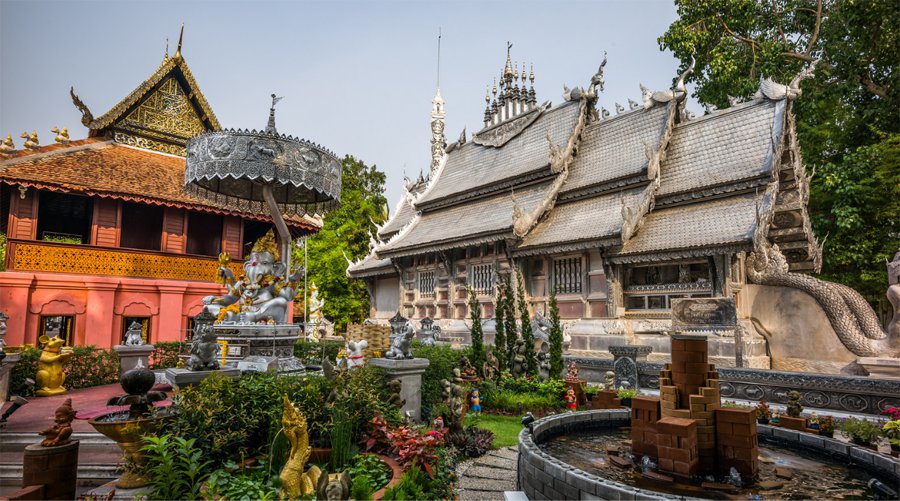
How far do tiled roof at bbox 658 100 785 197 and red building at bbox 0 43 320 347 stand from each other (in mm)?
14827

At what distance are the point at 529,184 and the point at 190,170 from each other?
13109mm

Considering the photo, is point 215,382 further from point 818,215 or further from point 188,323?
point 818,215

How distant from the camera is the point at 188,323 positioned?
18.9m

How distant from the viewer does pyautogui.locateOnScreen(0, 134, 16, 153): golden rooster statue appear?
52.8 feet

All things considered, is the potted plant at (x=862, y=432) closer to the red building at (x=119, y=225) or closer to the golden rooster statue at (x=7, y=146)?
the red building at (x=119, y=225)

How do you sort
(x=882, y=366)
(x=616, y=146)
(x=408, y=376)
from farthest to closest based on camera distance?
(x=616, y=146), (x=882, y=366), (x=408, y=376)

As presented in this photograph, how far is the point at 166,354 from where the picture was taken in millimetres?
14188

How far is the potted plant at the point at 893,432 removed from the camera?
7133 mm

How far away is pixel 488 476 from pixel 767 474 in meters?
3.31

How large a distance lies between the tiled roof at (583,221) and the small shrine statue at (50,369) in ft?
42.1

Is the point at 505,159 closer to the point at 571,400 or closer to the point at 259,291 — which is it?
the point at 571,400

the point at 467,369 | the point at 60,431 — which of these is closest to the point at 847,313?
the point at 467,369

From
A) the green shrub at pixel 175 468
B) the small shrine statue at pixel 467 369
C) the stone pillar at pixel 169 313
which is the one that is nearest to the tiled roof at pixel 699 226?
the small shrine statue at pixel 467 369

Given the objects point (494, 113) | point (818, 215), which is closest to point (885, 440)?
point (818, 215)
